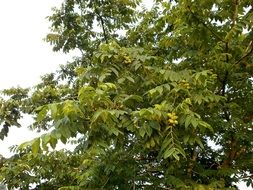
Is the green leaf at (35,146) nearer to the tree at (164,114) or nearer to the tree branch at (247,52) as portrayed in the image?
the tree at (164,114)

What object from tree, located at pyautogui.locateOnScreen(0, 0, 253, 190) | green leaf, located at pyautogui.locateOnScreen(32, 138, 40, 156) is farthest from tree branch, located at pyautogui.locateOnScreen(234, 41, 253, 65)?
green leaf, located at pyautogui.locateOnScreen(32, 138, 40, 156)

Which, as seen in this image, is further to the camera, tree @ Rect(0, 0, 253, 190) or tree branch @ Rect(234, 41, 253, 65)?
tree branch @ Rect(234, 41, 253, 65)

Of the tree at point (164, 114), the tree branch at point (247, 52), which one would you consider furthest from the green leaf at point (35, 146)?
the tree branch at point (247, 52)

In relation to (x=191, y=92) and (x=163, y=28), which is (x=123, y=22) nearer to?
(x=163, y=28)

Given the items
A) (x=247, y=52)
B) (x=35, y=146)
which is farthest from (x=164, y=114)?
(x=247, y=52)

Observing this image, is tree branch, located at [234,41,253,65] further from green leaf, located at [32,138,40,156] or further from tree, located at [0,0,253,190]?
green leaf, located at [32,138,40,156]

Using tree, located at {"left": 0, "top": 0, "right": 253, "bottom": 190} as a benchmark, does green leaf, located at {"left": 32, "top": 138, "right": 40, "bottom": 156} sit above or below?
below

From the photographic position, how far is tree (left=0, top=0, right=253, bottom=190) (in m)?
3.36

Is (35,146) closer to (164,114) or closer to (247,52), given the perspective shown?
(164,114)

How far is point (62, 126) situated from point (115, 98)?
62cm

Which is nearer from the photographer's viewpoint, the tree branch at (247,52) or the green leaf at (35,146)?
the green leaf at (35,146)

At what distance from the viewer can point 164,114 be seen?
134 inches

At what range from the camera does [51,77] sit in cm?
983

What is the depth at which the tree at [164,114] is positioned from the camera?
3.36 m
